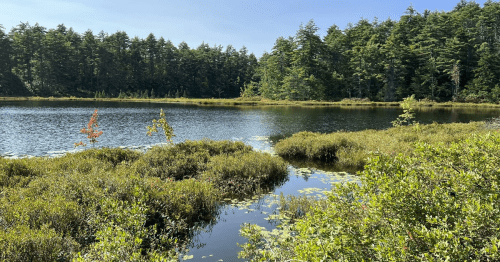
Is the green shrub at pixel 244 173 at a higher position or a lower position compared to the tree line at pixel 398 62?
lower

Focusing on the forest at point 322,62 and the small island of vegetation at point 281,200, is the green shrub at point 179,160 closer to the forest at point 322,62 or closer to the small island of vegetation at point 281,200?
the small island of vegetation at point 281,200

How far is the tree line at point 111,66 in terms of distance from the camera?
9362 cm

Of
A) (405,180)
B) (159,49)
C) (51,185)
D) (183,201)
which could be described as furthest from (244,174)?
(159,49)

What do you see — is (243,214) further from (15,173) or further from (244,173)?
(15,173)

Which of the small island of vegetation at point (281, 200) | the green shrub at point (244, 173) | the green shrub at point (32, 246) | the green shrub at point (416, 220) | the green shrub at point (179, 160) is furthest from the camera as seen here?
the green shrub at point (179, 160)

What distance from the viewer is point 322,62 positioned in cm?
9144

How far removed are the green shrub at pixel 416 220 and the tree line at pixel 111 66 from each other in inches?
3913

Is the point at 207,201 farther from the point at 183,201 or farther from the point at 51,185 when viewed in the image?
the point at 51,185

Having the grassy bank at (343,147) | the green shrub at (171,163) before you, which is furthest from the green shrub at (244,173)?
the grassy bank at (343,147)

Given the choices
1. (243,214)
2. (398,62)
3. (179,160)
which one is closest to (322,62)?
(398,62)

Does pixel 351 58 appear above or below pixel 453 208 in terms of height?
above

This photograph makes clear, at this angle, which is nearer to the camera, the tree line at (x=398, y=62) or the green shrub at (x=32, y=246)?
the green shrub at (x=32, y=246)

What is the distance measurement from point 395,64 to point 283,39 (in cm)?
3501

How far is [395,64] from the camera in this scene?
8294 centimetres
